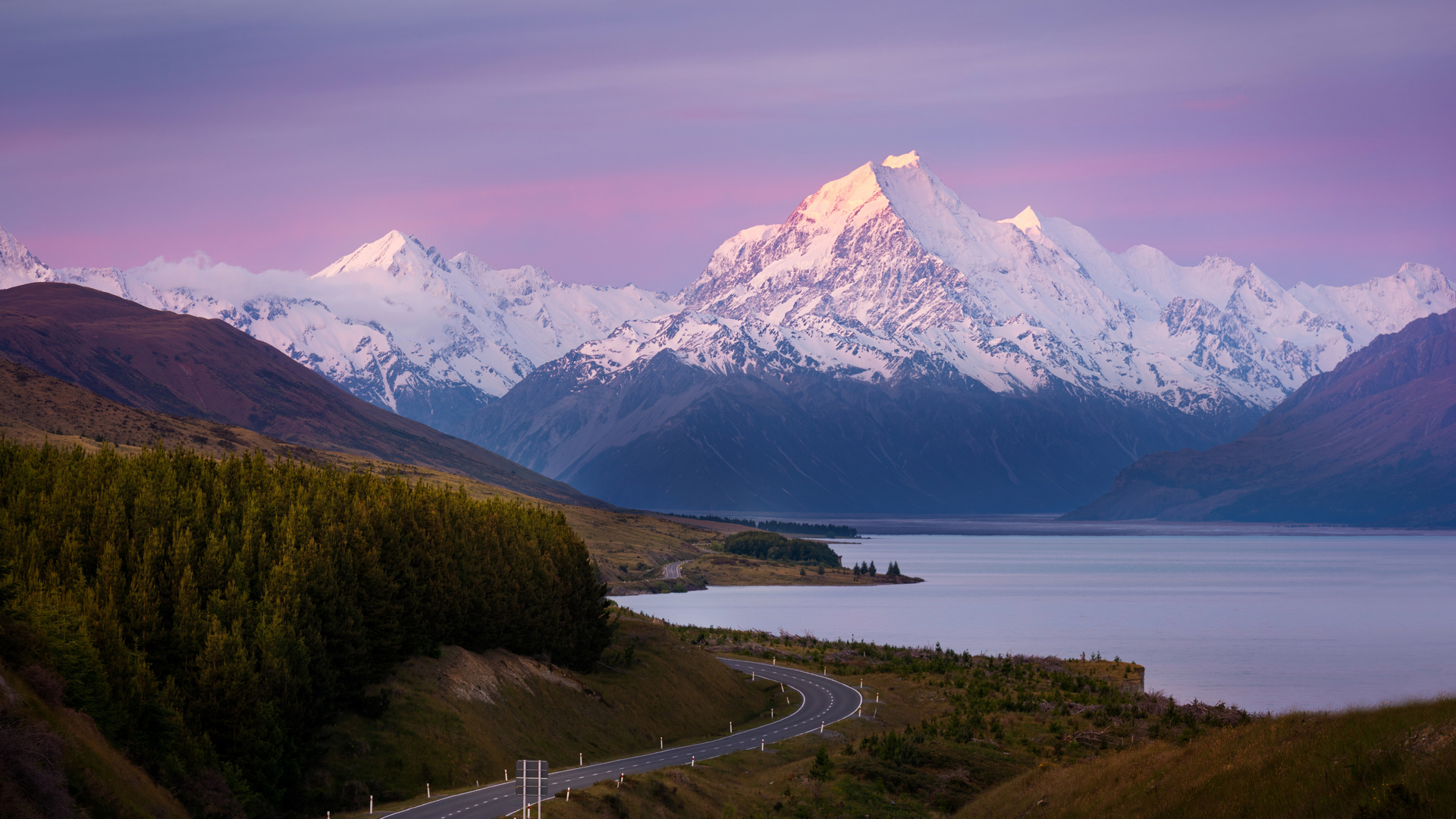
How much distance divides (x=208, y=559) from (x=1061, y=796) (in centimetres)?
4020

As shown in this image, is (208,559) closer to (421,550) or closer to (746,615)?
(421,550)

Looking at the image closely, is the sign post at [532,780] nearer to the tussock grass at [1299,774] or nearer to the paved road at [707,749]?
the paved road at [707,749]

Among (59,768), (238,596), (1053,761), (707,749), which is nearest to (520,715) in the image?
(707,749)

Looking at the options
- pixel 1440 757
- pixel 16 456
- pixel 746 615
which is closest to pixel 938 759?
pixel 1440 757

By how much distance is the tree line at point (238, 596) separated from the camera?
47.2 meters

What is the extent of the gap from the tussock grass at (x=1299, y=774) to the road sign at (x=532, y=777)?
17474 mm

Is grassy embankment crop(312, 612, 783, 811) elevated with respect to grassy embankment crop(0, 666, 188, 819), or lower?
lower

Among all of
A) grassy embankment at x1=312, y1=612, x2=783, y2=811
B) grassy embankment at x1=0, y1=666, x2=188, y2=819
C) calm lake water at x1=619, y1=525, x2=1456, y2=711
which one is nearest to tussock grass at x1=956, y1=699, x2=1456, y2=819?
grassy embankment at x1=312, y1=612, x2=783, y2=811

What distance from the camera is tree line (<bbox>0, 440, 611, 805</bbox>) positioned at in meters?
47.2

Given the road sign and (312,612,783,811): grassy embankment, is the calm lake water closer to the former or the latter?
(312,612,783,811): grassy embankment

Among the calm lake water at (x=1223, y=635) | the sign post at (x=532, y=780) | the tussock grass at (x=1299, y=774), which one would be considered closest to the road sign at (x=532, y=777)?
the sign post at (x=532, y=780)

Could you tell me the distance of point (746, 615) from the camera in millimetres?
188125

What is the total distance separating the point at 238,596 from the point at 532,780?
19932 mm

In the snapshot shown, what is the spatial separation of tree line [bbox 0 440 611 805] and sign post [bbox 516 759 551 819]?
11562mm
